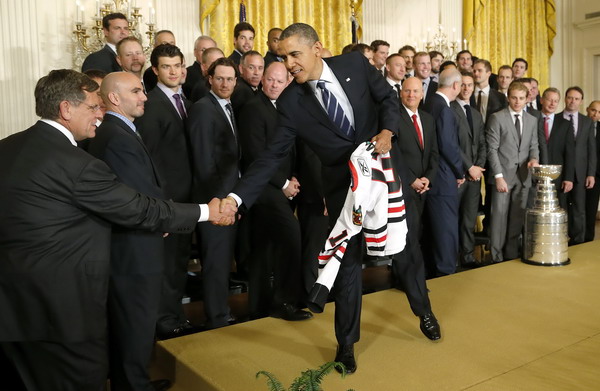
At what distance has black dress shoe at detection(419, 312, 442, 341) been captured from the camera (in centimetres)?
330

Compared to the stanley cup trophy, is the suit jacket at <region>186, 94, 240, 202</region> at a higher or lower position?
higher

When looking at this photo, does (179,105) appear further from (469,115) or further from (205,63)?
(469,115)

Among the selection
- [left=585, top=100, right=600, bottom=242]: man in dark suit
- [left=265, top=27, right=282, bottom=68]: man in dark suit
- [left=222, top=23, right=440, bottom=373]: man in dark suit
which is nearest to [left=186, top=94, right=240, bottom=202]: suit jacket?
[left=222, top=23, right=440, bottom=373]: man in dark suit

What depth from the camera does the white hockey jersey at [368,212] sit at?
284 cm

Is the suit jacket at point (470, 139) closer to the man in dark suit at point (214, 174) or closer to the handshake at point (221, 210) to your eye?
the man in dark suit at point (214, 174)

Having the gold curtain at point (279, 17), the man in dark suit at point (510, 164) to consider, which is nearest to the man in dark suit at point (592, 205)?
the man in dark suit at point (510, 164)

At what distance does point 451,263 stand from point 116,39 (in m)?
3.30

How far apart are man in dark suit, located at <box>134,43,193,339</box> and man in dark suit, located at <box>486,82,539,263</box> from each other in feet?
10.2

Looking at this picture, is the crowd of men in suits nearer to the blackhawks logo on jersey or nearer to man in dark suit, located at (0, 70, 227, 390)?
man in dark suit, located at (0, 70, 227, 390)

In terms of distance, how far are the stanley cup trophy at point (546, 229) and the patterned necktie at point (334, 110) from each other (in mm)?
2815

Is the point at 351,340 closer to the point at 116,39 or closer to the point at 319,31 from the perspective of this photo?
the point at 116,39

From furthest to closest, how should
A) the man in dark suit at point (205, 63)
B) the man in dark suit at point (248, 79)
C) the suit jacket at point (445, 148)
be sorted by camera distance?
the suit jacket at point (445, 148) < the man in dark suit at point (205, 63) < the man in dark suit at point (248, 79)

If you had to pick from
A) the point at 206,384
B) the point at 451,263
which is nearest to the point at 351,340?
the point at 206,384

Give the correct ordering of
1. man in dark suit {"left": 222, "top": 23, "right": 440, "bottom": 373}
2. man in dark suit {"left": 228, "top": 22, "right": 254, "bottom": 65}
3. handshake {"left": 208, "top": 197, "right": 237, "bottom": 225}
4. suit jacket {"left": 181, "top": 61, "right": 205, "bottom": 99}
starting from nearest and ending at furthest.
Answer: man in dark suit {"left": 222, "top": 23, "right": 440, "bottom": 373} < handshake {"left": 208, "top": 197, "right": 237, "bottom": 225} < suit jacket {"left": 181, "top": 61, "right": 205, "bottom": 99} < man in dark suit {"left": 228, "top": 22, "right": 254, "bottom": 65}
